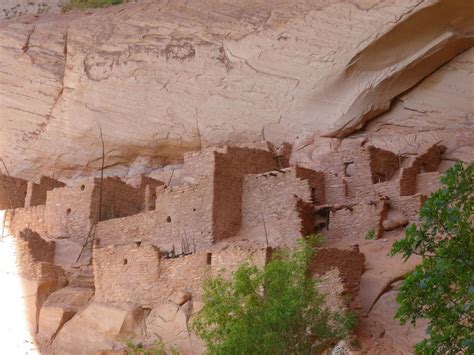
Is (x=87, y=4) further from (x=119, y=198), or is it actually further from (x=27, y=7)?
(x=119, y=198)

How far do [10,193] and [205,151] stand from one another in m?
5.96

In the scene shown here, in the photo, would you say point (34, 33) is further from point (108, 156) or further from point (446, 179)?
point (446, 179)

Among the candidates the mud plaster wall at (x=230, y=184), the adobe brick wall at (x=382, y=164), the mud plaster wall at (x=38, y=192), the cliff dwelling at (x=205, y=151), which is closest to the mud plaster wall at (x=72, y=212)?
the cliff dwelling at (x=205, y=151)

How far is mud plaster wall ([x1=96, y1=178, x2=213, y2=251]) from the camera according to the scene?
19.2 metres

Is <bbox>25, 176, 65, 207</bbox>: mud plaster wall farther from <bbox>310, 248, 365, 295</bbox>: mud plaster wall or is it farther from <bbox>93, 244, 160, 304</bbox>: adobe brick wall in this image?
<bbox>310, 248, 365, 295</bbox>: mud plaster wall

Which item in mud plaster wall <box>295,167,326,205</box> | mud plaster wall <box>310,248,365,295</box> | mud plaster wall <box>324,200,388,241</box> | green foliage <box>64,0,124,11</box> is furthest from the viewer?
green foliage <box>64,0,124,11</box>

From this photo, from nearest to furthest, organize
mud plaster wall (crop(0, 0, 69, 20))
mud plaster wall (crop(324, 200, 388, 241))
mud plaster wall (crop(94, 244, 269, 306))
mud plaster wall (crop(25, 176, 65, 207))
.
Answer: mud plaster wall (crop(94, 244, 269, 306)), mud plaster wall (crop(324, 200, 388, 241)), mud plaster wall (crop(25, 176, 65, 207)), mud plaster wall (crop(0, 0, 69, 20))

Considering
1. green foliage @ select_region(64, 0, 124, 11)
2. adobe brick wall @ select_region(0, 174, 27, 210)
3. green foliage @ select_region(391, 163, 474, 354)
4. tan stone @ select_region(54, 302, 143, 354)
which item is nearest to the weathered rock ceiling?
green foliage @ select_region(64, 0, 124, 11)

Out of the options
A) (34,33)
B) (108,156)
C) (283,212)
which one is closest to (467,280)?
(283,212)

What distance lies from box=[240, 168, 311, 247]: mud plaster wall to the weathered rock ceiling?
3948 millimetres

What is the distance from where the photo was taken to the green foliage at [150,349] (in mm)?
15106

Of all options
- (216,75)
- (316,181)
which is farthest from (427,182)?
(216,75)

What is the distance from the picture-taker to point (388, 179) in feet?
67.4

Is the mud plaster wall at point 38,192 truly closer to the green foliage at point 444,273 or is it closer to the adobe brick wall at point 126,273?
the adobe brick wall at point 126,273
